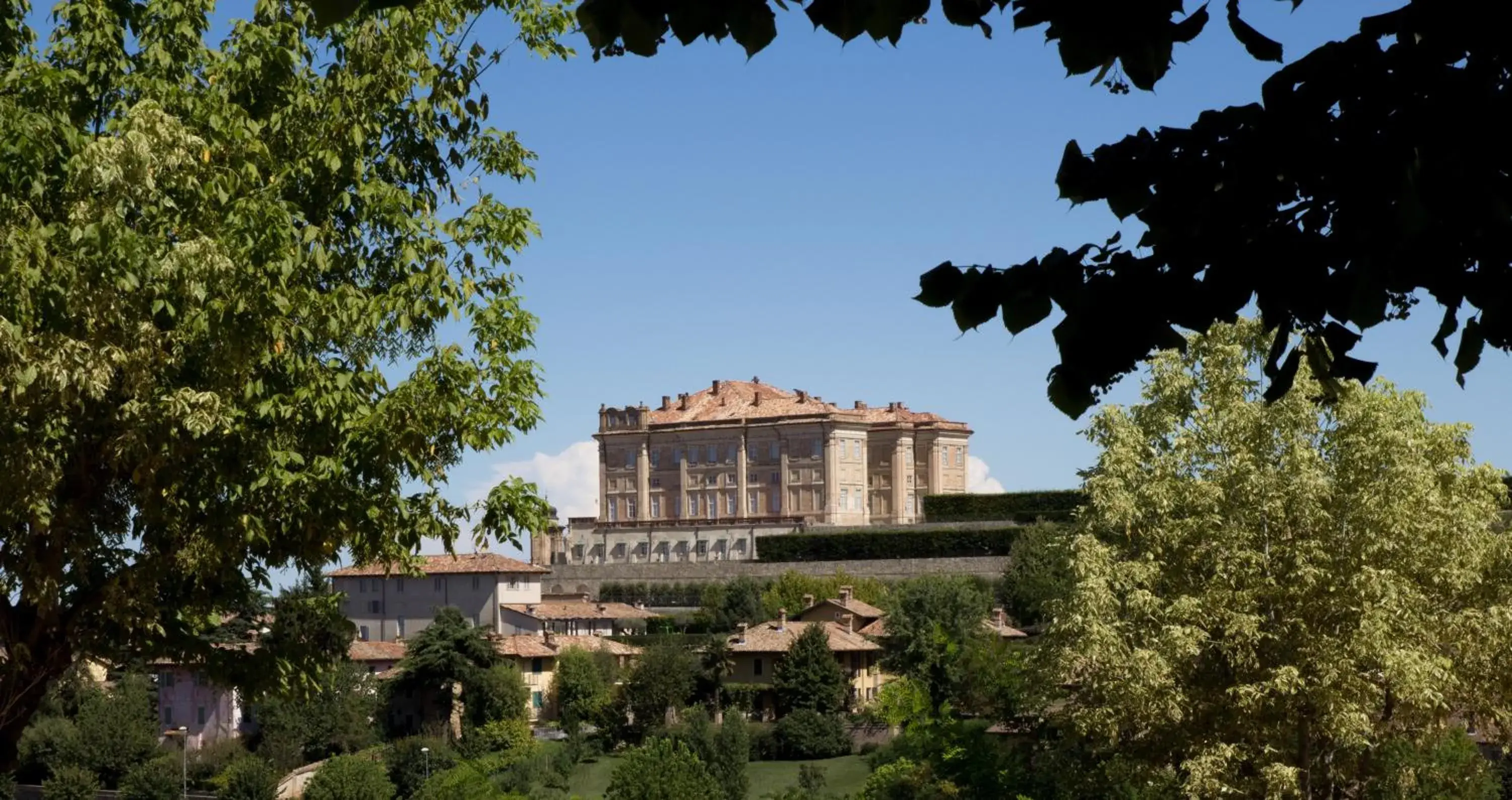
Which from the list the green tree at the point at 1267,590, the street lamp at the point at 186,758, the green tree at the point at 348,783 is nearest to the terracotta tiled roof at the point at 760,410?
the street lamp at the point at 186,758

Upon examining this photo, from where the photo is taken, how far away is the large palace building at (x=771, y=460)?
10056 centimetres

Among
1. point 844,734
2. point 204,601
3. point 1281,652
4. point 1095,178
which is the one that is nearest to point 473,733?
point 844,734

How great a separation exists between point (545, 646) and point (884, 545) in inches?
848

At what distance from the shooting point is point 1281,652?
21344 millimetres

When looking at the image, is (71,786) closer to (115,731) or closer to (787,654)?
(115,731)

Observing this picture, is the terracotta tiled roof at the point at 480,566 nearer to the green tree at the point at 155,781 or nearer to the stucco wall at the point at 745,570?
the stucco wall at the point at 745,570

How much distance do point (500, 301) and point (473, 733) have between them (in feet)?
146

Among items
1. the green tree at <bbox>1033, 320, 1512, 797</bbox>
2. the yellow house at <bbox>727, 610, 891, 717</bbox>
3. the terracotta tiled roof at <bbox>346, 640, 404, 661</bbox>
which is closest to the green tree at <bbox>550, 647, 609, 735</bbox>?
the yellow house at <bbox>727, 610, 891, 717</bbox>

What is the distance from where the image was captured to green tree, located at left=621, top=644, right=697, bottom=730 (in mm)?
54781

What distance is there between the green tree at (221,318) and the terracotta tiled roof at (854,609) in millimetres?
54108

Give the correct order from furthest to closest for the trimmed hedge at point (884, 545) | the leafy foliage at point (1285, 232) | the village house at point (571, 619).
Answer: the trimmed hedge at point (884, 545)
the village house at point (571, 619)
the leafy foliage at point (1285, 232)

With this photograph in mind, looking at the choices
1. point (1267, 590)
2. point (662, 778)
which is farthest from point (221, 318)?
point (662, 778)

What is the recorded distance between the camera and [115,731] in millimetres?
54562

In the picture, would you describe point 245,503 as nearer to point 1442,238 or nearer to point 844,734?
point 1442,238
